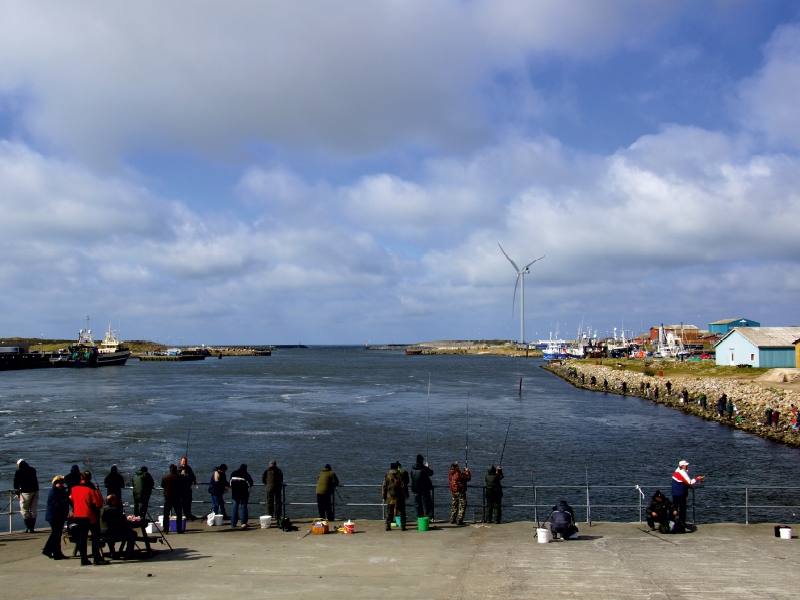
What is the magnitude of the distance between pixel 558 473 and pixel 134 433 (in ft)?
107

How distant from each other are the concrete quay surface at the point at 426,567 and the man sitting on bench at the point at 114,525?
1.55 feet

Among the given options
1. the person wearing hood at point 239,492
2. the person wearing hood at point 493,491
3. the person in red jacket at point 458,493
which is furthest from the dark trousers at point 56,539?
the person wearing hood at point 493,491

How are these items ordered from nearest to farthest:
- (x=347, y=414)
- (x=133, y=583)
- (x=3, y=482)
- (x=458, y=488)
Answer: (x=133, y=583) → (x=458, y=488) → (x=3, y=482) → (x=347, y=414)

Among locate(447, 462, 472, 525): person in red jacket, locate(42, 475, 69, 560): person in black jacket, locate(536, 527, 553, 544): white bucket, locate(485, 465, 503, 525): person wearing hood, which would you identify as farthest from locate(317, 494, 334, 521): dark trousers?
locate(42, 475, 69, 560): person in black jacket

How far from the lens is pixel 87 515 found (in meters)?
13.1

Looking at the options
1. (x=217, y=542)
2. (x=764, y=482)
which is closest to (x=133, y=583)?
(x=217, y=542)

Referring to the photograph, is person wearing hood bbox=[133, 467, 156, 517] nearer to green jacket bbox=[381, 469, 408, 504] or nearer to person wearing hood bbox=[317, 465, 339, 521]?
person wearing hood bbox=[317, 465, 339, 521]

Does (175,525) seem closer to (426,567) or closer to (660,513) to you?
(426,567)

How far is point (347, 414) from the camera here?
62281 millimetres

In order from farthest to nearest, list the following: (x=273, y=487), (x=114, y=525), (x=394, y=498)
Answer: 1. (x=273, y=487)
2. (x=394, y=498)
3. (x=114, y=525)

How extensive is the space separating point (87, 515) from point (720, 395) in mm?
64999

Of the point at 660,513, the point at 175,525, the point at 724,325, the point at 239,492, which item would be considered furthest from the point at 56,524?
the point at 724,325

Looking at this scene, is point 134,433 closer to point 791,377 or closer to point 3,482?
point 3,482

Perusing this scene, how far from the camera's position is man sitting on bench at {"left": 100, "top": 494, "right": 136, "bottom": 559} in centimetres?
1352
